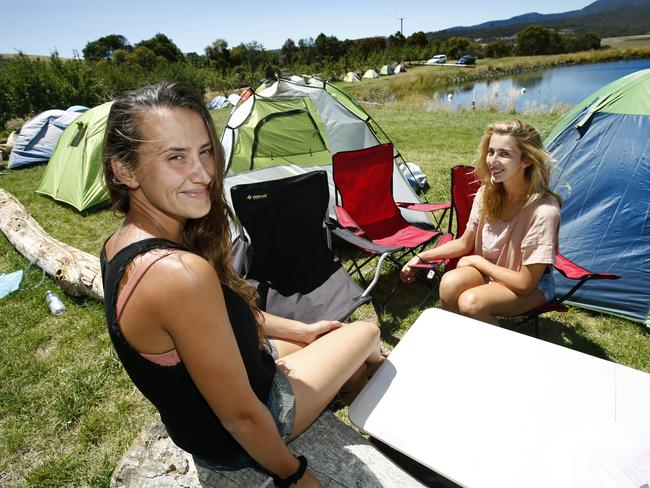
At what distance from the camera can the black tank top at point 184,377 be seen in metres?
0.95

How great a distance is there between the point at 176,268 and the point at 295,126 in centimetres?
494

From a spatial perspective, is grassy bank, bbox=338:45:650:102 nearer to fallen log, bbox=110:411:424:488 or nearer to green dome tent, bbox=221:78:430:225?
green dome tent, bbox=221:78:430:225

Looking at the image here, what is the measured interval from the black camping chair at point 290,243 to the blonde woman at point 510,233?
2.82 feet

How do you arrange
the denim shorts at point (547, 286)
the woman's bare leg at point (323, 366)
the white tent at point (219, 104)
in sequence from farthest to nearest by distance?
the white tent at point (219, 104) → the denim shorts at point (547, 286) → the woman's bare leg at point (323, 366)

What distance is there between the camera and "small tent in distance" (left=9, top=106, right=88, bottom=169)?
9391 mm

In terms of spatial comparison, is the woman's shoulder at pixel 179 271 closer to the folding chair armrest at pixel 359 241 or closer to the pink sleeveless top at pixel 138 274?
the pink sleeveless top at pixel 138 274

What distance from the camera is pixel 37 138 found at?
9.58 meters

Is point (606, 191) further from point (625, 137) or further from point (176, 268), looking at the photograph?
point (176, 268)

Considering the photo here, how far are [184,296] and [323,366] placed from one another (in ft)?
2.82

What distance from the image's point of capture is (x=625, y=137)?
10.0 ft

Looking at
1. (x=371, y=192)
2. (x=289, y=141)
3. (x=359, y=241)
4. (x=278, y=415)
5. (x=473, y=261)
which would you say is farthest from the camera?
(x=289, y=141)

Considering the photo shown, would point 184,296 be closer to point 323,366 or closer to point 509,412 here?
point 323,366

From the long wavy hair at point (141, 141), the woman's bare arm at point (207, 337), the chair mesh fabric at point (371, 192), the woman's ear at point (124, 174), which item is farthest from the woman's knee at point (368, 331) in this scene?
the chair mesh fabric at point (371, 192)

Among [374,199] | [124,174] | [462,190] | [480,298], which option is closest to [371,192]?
[374,199]
